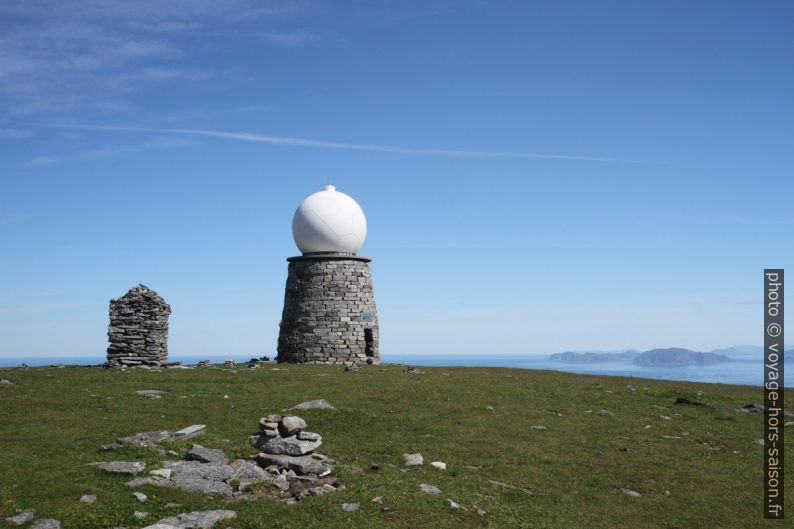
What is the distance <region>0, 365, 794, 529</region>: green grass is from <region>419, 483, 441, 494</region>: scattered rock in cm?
34

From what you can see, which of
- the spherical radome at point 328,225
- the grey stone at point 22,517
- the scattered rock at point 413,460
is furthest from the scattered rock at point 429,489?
the spherical radome at point 328,225

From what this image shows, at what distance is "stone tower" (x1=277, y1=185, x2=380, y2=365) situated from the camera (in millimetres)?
50656

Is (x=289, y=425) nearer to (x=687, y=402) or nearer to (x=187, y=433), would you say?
(x=187, y=433)

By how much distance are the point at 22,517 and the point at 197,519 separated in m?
3.58

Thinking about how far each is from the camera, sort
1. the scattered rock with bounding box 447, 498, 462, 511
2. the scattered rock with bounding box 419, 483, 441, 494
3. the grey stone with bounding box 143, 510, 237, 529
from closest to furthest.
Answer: the grey stone with bounding box 143, 510, 237, 529 → the scattered rock with bounding box 447, 498, 462, 511 → the scattered rock with bounding box 419, 483, 441, 494

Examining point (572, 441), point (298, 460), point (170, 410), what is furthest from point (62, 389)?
point (572, 441)

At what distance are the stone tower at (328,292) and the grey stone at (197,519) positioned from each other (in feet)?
110

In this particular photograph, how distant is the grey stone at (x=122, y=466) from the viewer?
58.6 ft

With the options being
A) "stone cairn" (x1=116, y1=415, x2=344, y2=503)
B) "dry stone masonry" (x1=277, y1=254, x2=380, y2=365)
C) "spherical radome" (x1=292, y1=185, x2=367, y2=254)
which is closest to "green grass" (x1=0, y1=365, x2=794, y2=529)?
"stone cairn" (x1=116, y1=415, x2=344, y2=503)

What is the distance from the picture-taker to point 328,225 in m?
52.0

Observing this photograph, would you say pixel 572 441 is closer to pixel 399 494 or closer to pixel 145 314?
pixel 399 494

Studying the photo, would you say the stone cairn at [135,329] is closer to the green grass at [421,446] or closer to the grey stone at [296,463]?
the green grass at [421,446]

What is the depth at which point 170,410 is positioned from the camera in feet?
88.4

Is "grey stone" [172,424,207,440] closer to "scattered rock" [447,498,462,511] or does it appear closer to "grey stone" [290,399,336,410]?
"grey stone" [290,399,336,410]
